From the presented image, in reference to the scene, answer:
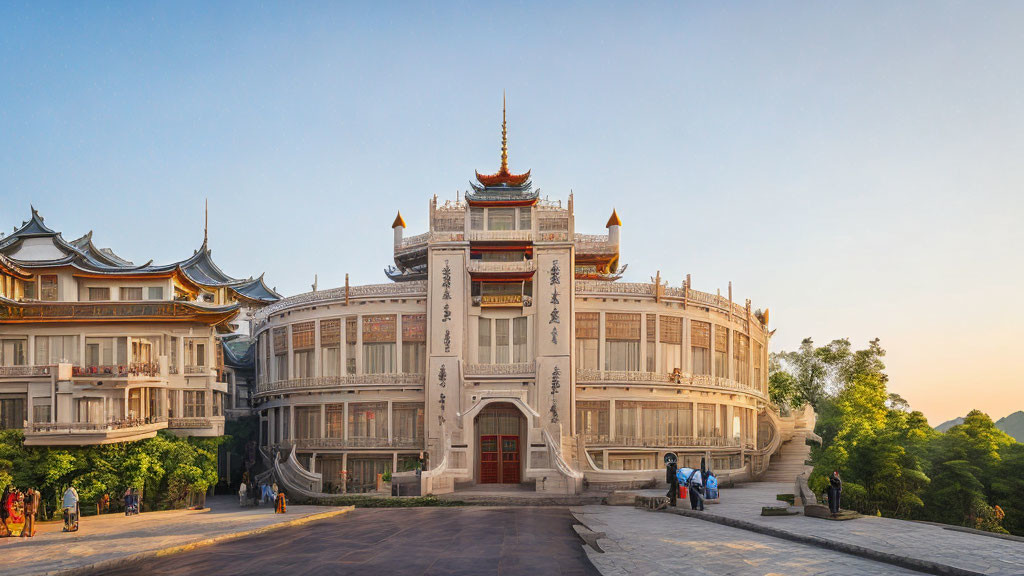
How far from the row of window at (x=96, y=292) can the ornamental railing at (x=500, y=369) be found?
56.6 feet

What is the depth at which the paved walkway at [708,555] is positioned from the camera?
17.7 metres

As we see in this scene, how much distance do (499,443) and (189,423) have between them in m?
16.5

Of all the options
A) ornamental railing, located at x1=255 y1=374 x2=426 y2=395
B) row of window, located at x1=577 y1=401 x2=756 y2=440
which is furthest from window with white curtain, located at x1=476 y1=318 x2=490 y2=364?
row of window, located at x1=577 y1=401 x2=756 y2=440

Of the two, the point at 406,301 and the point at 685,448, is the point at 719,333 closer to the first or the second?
the point at 685,448

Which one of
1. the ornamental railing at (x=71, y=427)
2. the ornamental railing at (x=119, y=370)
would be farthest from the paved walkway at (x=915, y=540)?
the ornamental railing at (x=119, y=370)

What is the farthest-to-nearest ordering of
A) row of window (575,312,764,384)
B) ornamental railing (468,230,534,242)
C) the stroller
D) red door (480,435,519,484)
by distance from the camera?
row of window (575,312,764,384) < ornamental railing (468,230,534,242) < red door (480,435,519,484) < the stroller

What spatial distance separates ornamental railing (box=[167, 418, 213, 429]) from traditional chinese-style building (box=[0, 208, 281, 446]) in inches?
2.0

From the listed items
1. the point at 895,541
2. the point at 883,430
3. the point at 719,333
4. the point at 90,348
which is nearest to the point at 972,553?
the point at 895,541

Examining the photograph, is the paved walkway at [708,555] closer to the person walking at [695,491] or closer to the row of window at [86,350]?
the person walking at [695,491]

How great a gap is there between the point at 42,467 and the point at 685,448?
33.5 metres

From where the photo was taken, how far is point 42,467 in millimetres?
33875

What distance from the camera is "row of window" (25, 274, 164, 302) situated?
137 ft

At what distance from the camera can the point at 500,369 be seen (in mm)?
46500

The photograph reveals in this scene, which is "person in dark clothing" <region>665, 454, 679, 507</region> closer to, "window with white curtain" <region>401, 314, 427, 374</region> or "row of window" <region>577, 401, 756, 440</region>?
"row of window" <region>577, 401, 756, 440</region>
